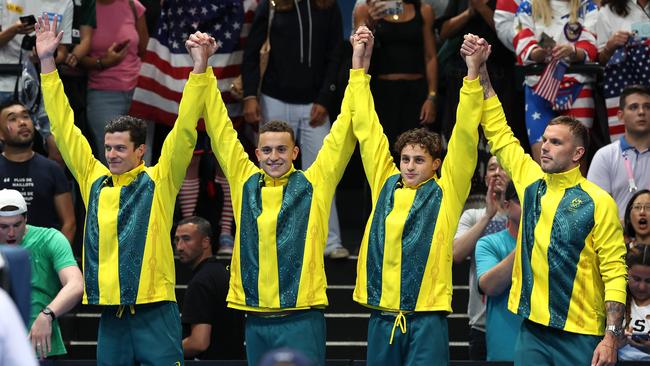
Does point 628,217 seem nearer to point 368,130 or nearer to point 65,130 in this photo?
point 368,130

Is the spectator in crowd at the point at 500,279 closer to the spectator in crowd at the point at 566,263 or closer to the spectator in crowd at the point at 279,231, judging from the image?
the spectator in crowd at the point at 566,263

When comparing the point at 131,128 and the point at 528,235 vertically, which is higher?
the point at 131,128

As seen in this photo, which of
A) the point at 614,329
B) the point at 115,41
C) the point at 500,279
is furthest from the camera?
the point at 115,41

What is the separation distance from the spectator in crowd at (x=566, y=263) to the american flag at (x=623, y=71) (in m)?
2.50

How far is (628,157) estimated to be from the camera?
9055mm

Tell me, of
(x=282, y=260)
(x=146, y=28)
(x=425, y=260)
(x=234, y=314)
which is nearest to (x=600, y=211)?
(x=425, y=260)

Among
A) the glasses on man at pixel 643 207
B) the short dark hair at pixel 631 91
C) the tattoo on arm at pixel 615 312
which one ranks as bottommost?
the tattoo on arm at pixel 615 312

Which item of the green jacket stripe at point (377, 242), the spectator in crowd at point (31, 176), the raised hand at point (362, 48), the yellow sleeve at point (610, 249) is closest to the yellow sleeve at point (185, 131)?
the raised hand at point (362, 48)

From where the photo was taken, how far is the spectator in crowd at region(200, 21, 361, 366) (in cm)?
741

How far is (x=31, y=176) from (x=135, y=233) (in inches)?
70.8

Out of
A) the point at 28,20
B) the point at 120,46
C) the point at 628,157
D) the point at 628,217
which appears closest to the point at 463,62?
the point at 628,157

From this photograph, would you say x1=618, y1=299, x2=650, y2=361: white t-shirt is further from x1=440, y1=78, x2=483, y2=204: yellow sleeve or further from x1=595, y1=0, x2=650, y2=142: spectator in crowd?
x1=595, y1=0, x2=650, y2=142: spectator in crowd

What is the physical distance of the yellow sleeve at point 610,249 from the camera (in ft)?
22.6

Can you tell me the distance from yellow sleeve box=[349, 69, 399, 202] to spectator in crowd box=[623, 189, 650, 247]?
159 cm
